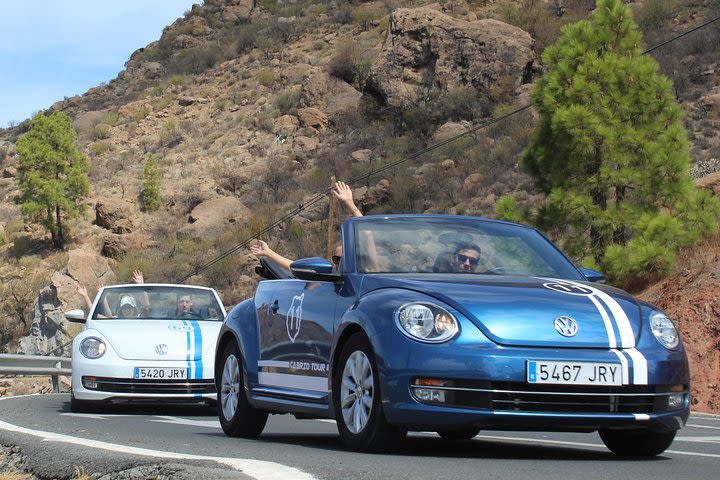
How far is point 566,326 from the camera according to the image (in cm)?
682

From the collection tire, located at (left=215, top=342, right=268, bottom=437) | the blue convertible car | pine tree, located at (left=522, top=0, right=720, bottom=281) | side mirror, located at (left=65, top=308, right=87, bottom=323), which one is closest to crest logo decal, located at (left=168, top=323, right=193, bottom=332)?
side mirror, located at (left=65, top=308, right=87, bottom=323)

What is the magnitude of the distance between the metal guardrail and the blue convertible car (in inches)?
493

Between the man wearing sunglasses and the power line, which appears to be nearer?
the man wearing sunglasses

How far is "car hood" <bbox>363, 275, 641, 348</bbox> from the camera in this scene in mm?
6754

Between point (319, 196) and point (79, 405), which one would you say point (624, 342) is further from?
point (319, 196)

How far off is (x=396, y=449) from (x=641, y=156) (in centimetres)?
1649

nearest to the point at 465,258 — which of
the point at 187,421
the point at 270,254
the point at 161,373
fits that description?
the point at 270,254

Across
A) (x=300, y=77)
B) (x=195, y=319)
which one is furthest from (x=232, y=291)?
(x=195, y=319)

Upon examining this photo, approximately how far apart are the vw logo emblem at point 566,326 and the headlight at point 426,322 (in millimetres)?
573

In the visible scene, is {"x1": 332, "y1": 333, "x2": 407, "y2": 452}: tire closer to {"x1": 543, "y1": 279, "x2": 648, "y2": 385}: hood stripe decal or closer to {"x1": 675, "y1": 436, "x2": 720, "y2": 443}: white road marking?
{"x1": 543, "y1": 279, "x2": 648, "y2": 385}: hood stripe decal

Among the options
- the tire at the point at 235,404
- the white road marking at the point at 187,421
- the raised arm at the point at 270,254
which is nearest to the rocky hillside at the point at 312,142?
the white road marking at the point at 187,421

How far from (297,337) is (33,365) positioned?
13500mm

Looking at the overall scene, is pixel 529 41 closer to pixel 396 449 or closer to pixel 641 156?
pixel 641 156

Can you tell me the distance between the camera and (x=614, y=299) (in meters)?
7.21
